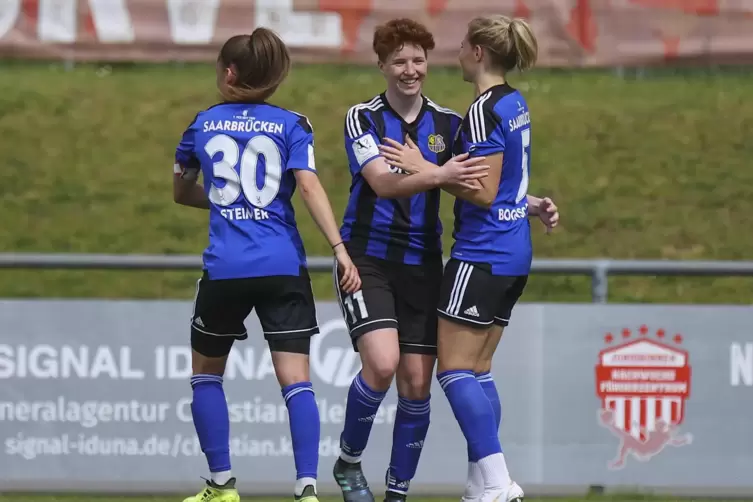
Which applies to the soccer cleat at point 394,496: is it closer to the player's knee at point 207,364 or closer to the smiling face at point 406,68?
the player's knee at point 207,364

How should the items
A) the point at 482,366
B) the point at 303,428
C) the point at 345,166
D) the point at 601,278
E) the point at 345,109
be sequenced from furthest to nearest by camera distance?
the point at 345,109 → the point at 345,166 → the point at 601,278 → the point at 482,366 → the point at 303,428

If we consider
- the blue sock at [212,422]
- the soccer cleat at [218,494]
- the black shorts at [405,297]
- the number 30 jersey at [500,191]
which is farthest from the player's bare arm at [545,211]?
the soccer cleat at [218,494]

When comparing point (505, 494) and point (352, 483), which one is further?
point (352, 483)

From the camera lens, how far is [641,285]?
10852 mm

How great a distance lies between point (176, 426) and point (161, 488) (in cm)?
36

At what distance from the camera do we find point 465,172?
5363 millimetres

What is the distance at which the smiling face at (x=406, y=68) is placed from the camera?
572 centimetres

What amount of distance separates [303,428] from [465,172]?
1304 mm

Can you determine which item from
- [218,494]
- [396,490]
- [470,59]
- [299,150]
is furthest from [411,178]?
[218,494]

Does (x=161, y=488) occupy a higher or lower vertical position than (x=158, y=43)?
lower

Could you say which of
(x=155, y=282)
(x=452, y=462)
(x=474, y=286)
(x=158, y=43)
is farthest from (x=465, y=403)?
(x=158, y=43)

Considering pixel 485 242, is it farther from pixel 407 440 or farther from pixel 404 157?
pixel 407 440

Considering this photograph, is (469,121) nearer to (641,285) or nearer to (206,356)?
(206,356)

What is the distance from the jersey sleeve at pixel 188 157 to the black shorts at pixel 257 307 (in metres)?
0.49
